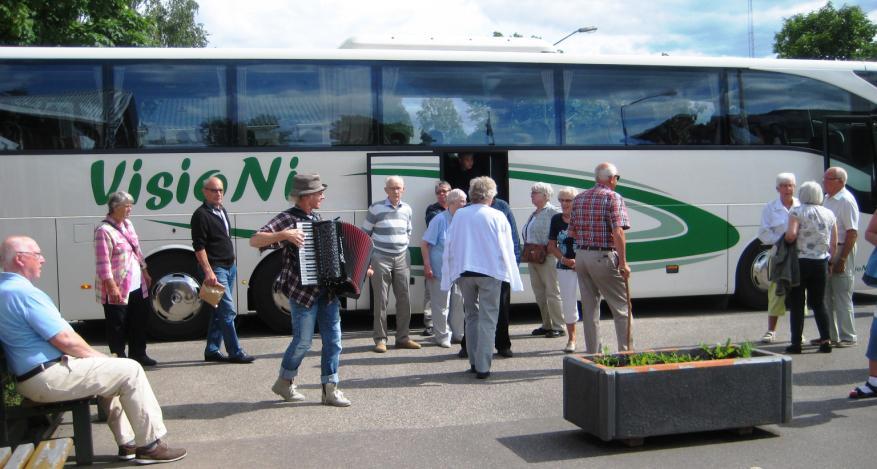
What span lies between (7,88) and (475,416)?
22.9 feet

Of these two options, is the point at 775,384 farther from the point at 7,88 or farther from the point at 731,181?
the point at 7,88

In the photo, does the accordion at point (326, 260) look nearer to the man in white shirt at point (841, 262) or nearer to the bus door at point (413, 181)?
the bus door at point (413, 181)

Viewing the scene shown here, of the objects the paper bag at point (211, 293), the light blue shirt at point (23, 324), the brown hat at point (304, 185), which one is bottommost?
the paper bag at point (211, 293)

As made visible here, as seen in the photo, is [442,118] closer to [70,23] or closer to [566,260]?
[566,260]

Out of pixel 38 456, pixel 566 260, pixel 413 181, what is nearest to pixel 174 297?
pixel 413 181

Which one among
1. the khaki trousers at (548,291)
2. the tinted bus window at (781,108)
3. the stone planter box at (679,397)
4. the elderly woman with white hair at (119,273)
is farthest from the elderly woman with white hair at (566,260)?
the elderly woman with white hair at (119,273)

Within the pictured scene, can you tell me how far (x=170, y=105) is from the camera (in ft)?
34.2

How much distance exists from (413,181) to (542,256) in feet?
6.88

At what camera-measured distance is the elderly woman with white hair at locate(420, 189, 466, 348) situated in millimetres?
9742

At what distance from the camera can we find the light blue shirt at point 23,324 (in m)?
5.38

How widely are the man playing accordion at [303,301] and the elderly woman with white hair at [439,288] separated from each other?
2.69 metres

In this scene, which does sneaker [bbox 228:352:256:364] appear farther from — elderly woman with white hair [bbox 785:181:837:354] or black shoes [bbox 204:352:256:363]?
elderly woman with white hair [bbox 785:181:837:354]

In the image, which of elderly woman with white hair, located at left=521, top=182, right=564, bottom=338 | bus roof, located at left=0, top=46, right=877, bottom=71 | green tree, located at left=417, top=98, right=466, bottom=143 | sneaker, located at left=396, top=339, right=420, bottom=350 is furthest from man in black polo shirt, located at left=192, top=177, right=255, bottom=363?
elderly woman with white hair, located at left=521, top=182, right=564, bottom=338

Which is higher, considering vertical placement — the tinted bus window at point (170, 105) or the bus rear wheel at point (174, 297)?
the tinted bus window at point (170, 105)
